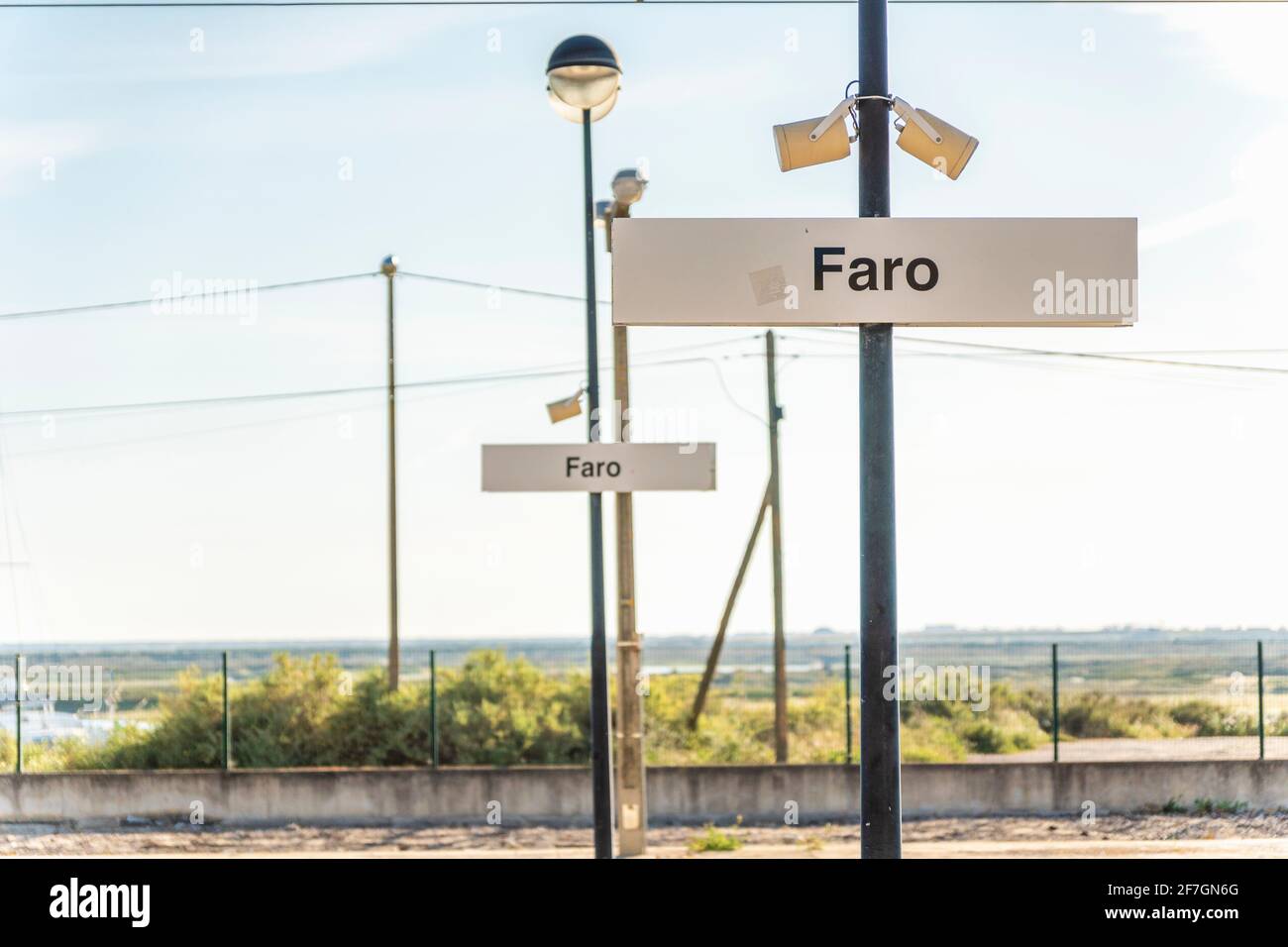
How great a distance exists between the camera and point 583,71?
37.6 feet

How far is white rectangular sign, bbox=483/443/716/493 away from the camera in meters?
10.9

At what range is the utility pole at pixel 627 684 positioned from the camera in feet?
46.8

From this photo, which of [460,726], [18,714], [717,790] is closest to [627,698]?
[717,790]

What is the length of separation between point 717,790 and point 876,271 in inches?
535

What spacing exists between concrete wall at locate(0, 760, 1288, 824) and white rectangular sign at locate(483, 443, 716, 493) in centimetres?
827

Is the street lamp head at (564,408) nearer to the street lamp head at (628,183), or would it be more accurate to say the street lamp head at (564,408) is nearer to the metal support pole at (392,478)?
the street lamp head at (628,183)

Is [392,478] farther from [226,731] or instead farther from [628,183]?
[628,183]

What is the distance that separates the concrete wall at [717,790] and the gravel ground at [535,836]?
39 cm

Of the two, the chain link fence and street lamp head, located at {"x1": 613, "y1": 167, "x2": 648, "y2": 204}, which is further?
the chain link fence

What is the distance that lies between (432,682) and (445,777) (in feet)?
5.48

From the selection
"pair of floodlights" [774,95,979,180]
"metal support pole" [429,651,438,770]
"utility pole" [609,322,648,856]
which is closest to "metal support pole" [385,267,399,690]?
"metal support pole" [429,651,438,770]

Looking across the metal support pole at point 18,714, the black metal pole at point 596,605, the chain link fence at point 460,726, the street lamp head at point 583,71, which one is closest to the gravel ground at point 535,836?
the metal support pole at point 18,714

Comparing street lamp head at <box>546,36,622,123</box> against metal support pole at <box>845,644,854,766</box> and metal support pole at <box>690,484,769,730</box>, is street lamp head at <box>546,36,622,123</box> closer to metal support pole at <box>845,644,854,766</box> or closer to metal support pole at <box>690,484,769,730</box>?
metal support pole at <box>845,644,854,766</box>
